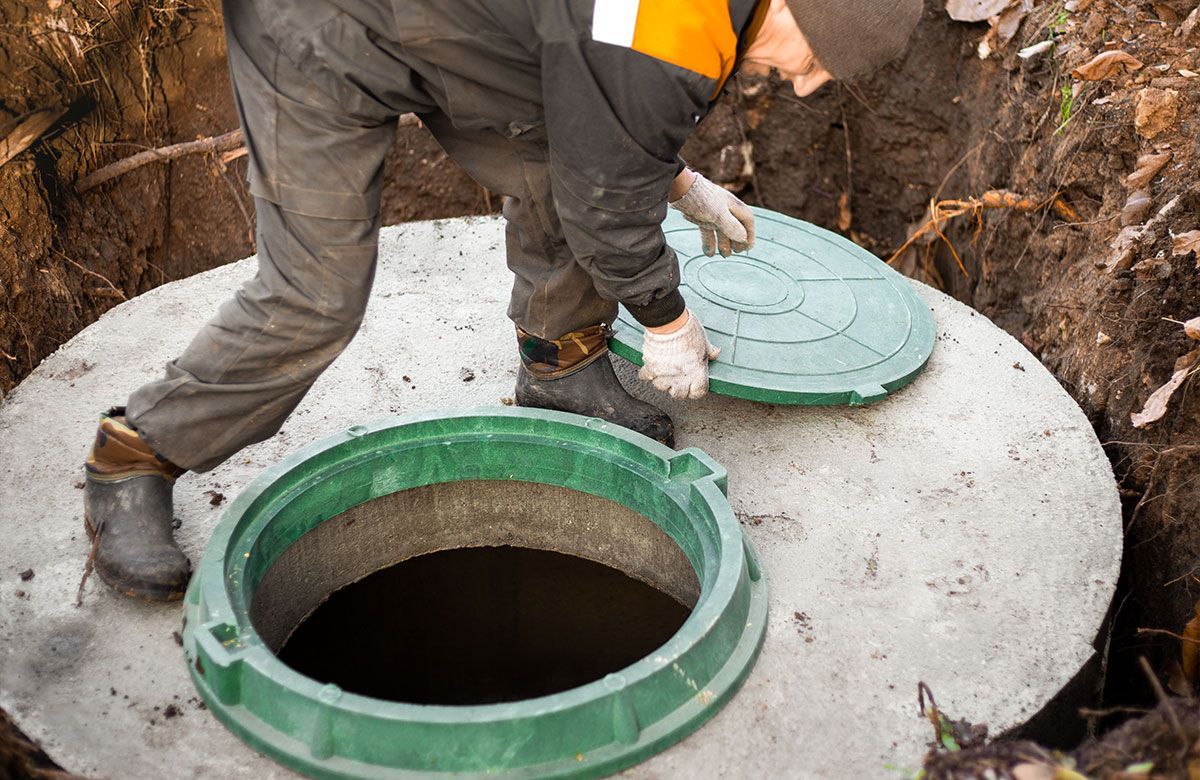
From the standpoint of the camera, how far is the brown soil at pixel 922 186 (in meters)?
2.64

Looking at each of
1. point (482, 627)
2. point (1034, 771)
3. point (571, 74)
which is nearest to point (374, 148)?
point (571, 74)

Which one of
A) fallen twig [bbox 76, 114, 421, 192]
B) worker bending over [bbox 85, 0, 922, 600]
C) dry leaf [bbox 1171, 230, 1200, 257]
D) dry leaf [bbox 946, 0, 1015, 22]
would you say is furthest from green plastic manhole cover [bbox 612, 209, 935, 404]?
fallen twig [bbox 76, 114, 421, 192]

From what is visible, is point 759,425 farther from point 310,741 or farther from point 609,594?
point 310,741

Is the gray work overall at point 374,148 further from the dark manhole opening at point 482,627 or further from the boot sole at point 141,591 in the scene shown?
the dark manhole opening at point 482,627

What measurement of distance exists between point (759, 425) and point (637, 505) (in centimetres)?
44

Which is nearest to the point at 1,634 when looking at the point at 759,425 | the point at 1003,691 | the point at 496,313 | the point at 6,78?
the point at 496,313

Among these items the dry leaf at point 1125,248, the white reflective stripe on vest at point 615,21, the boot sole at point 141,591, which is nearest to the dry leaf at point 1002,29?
the dry leaf at point 1125,248

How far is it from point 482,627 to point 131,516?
988mm

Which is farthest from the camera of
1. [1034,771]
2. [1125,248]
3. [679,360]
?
[1125,248]

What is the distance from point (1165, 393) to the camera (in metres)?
2.48

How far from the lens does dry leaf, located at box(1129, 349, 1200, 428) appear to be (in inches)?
97.3

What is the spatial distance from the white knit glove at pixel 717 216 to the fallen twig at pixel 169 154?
1.42 m

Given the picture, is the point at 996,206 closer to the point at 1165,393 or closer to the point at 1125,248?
the point at 1125,248

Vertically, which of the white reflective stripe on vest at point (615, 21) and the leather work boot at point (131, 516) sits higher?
the white reflective stripe on vest at point (615, 21)
